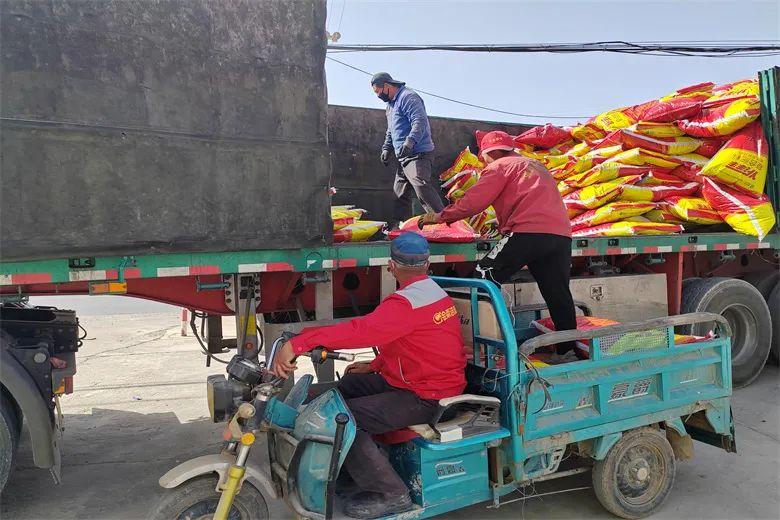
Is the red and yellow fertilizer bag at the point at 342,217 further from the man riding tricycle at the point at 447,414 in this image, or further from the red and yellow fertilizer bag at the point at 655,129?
the red and yellow fertilizer bag at the point at 655,129

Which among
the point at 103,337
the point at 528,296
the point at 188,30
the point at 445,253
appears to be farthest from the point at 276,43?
the point at 103,337

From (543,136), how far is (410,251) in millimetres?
4383

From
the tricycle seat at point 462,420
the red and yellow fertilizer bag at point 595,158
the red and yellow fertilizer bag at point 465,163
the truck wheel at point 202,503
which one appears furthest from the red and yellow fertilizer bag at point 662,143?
the truck wheel at point 202,503

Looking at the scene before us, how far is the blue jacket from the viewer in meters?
5.09

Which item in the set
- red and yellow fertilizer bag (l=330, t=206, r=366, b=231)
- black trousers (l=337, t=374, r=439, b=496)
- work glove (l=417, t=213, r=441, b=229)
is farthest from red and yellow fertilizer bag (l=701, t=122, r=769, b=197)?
black trousers (l=337, t=374, r=439, b=496)

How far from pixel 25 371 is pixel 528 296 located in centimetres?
346

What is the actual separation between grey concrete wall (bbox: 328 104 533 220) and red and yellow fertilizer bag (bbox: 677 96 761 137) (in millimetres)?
→ 2613

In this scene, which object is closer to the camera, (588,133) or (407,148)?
(407,148)

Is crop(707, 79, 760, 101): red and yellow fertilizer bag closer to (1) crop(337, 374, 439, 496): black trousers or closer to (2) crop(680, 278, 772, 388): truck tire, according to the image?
(2) crop(680, 278, 772, 388): truck tire

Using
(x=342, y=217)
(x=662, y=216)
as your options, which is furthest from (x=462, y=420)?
(x=662, y=216)

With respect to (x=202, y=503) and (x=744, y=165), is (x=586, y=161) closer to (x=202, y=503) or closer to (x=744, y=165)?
(x=744, y=165)

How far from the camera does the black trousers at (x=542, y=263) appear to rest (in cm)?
367

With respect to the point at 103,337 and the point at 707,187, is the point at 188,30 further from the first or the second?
the point at 103,337

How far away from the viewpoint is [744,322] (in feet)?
19.4
